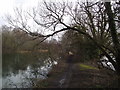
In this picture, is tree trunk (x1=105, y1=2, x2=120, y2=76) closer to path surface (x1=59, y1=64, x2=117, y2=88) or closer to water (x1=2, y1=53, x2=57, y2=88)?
path surface (x1=59, y1=64, x2=117, y2=88)

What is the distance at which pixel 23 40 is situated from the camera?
12.3 feet

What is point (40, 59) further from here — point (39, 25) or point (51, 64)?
point (39, 25)

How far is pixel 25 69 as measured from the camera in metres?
5.48

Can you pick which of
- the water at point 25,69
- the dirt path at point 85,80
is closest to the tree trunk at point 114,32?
the dirt path at point 85,80

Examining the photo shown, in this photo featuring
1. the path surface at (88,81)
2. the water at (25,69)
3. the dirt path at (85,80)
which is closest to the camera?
the dirt path at (85,80)

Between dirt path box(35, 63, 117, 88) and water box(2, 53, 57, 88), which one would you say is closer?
dirt path box(35, 63, 117, 88)

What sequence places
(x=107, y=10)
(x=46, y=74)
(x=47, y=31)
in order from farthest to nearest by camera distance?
(x=46, y=74) → (x=47, y=31) → (x=107, y=10)

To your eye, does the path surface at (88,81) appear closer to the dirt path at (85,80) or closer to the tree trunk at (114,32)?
the dirt path at (85,80)

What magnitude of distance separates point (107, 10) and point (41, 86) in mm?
2153

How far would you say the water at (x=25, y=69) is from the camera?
4168 millimetres

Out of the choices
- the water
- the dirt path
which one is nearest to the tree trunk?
the dirt path

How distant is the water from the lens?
13.7ft

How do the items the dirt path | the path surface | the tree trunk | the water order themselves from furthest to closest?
the water
the path surface
the dirt path
the tree trunk

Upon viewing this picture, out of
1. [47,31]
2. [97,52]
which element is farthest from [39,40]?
[97,52]
